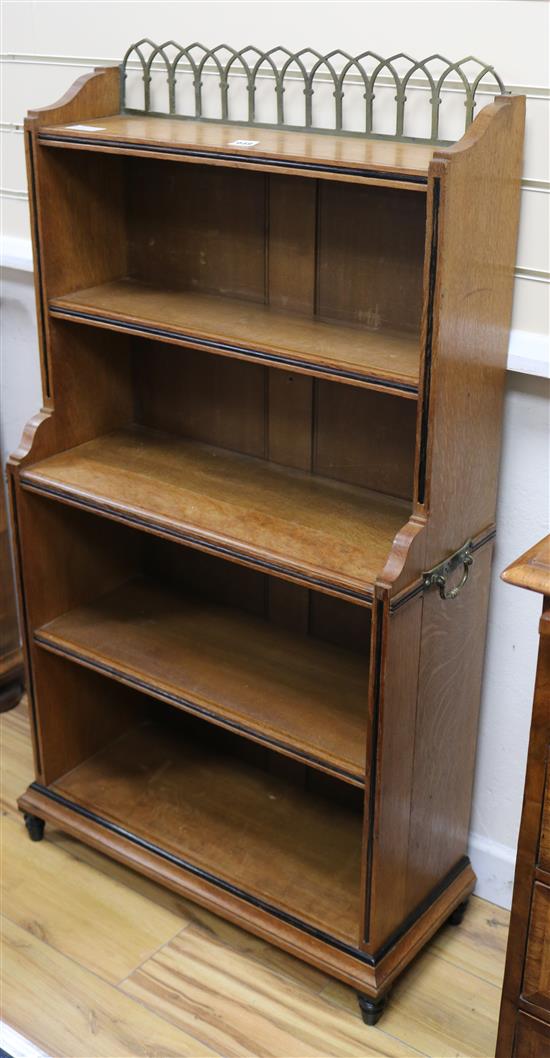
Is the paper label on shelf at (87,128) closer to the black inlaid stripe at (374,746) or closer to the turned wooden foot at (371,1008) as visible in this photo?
the black inlaid stripe at (374,746)

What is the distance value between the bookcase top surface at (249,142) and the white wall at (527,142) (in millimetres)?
133

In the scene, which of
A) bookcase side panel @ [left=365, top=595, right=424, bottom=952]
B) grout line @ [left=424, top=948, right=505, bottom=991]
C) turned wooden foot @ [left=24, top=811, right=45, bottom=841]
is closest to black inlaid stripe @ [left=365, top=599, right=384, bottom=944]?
bookcase side panel @ [left=365, top=595, right=424, bottom=952]

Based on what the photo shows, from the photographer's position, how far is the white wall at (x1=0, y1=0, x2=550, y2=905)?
159 cm

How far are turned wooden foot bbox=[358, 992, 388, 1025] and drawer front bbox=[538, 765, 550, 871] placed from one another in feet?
1.71

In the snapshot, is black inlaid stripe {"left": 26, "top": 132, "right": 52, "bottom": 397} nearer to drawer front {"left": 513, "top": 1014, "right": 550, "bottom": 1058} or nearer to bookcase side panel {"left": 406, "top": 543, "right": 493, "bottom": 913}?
bookcase side panel {"left": 406, "top": 543, "right": 493, "bottom": 913}

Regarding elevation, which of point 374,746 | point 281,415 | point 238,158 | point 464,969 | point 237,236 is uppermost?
point 238,158

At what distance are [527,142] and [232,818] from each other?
1.23 metres

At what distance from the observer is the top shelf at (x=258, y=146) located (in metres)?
1.48

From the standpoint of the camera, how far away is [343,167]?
1.49 metres

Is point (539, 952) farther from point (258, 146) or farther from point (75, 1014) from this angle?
point (258, 146)

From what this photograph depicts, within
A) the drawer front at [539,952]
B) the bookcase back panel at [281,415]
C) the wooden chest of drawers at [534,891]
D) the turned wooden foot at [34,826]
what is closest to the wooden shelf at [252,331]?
the bookcase back panel at [281,415]

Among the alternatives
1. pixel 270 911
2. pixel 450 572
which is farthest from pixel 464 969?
pixel 450 572

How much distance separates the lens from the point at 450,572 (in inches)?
66.9

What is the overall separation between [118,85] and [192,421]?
57 centimetres
